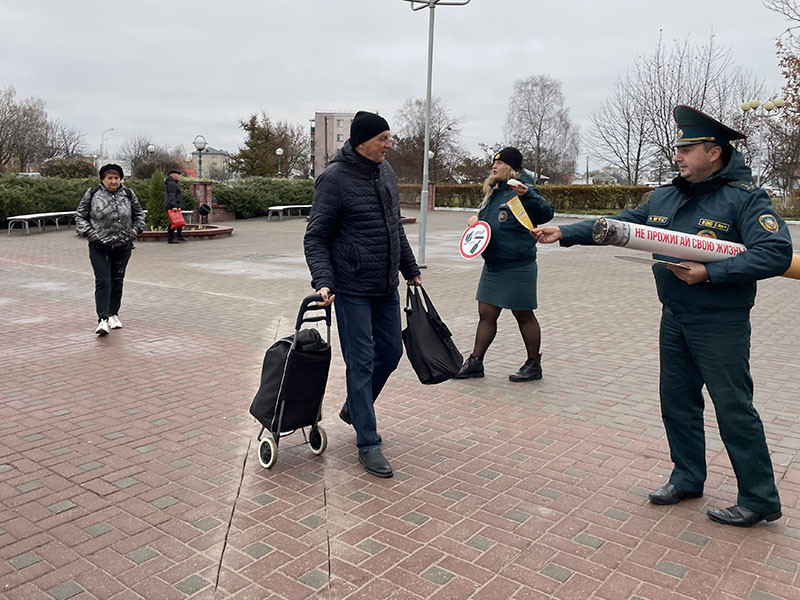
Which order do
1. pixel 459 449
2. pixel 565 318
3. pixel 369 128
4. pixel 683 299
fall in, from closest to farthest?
1. pixel 683 299
2. pixel 369 128
3. pixel 459 449
4. pixel 565 318

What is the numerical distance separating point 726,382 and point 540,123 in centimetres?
6601

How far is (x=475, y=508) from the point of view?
3.72m

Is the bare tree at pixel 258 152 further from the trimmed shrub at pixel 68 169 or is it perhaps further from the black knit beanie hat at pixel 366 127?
the black knit beanie hat at pixel 366 127

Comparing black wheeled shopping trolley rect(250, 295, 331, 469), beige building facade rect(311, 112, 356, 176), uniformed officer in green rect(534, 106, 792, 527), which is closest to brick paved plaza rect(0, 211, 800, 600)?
black wheeled shopping trolley rect(250, 295, 331, 469)

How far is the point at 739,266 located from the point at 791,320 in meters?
6.93

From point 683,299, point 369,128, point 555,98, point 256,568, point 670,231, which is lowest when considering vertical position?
point 256,568

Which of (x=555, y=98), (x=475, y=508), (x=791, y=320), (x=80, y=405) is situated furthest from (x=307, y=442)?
(x=555, y=98)

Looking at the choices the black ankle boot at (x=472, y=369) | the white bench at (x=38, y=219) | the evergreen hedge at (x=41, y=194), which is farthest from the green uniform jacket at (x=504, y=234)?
the white bench at (x=38, y=219)

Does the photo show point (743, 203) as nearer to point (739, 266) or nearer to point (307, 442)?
point (739, 266)

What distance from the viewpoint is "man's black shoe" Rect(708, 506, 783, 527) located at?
3500 mm

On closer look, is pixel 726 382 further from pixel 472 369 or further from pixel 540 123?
pixel 540 123

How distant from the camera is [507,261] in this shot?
586 centimetres

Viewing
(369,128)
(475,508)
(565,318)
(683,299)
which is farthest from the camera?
(565,318)

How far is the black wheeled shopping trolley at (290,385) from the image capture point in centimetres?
408
